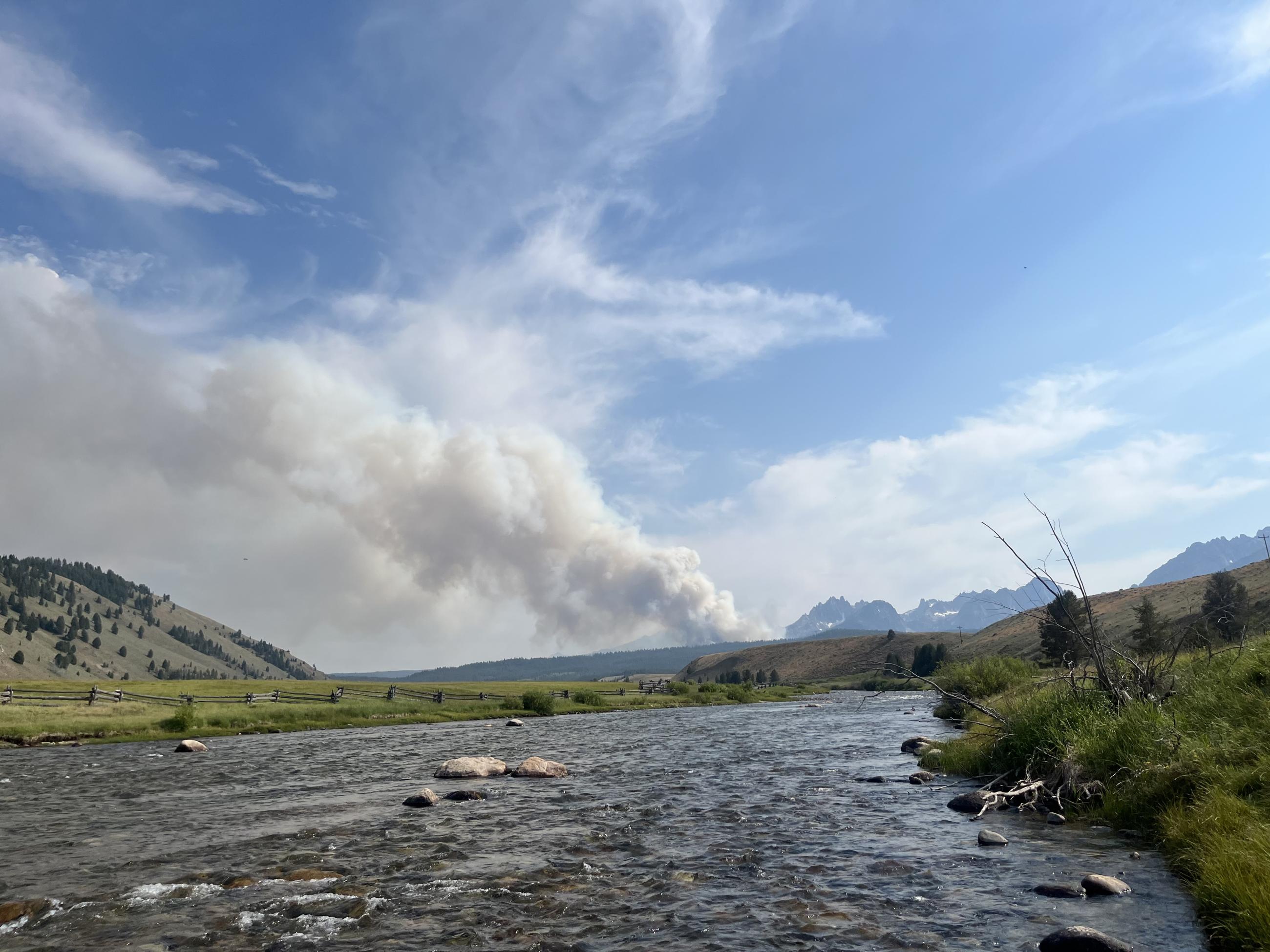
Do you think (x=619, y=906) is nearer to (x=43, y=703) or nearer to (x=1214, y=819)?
(x=1214, y=819)

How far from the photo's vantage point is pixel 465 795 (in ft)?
78.9

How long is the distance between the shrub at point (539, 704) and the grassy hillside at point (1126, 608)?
164ft

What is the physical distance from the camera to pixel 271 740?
47.5 meters

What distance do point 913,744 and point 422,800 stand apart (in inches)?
966

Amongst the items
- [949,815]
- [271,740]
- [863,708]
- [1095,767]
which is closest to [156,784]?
[271,740]

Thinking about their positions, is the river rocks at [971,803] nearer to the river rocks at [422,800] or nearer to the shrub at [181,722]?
the river rocks at [422,800]

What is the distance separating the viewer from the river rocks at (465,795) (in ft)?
78.5

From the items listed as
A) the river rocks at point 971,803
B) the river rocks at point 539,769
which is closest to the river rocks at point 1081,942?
the river rocks at point 971,803

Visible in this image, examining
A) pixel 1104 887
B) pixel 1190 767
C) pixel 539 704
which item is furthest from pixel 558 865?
pixel 539 704

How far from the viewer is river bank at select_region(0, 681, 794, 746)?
1848 inches

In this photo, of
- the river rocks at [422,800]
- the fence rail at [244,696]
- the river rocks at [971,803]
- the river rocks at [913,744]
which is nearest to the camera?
the river rocks at [971,803]

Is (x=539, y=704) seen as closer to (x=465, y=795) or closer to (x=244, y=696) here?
(x=244, y=696)

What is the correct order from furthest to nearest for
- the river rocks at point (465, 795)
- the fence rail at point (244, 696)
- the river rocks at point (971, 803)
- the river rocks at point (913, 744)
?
1. the fence rail at point (244, 696)
2. the river rocks at point (913, 744)
3. the river rocks at point (465, 795)
4. the river rocks at point (971, 803)

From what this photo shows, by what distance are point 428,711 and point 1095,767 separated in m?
61.4
